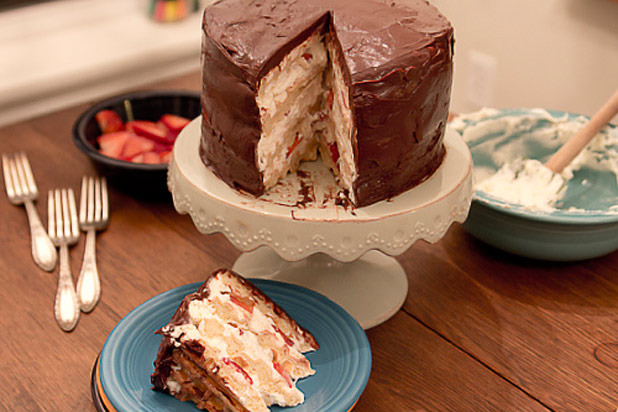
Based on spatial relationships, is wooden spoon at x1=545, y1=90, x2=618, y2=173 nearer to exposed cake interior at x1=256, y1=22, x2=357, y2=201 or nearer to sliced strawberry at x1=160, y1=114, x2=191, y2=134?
exposed cake interior at x1=256, y1=22, x2=357, y2=201

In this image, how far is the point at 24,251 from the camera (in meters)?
1.17

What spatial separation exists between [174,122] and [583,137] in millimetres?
832

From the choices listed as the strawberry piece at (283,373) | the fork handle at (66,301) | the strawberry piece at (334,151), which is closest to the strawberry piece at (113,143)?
the fork handle at (66,301)

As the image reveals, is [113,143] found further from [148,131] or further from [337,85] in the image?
[337,85]

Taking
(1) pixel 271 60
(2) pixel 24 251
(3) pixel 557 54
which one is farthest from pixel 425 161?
(3) pixel 557 54

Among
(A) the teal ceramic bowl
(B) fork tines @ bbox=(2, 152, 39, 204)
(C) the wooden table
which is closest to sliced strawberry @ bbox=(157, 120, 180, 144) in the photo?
(C) the wooden table

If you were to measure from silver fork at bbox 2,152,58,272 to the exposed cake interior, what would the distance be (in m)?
0.46

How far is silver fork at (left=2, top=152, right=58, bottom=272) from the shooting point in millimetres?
1145

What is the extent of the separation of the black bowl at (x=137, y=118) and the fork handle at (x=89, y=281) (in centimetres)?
15

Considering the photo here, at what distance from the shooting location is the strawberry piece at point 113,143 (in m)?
1.33

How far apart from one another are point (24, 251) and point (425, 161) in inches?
28.8

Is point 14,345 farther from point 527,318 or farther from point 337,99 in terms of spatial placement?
point 527,318

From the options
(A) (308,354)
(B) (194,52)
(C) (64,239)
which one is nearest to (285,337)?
(A) (308,354)

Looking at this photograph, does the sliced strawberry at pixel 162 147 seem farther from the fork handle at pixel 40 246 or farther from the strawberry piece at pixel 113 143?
the fork handle at pixel 40 246
